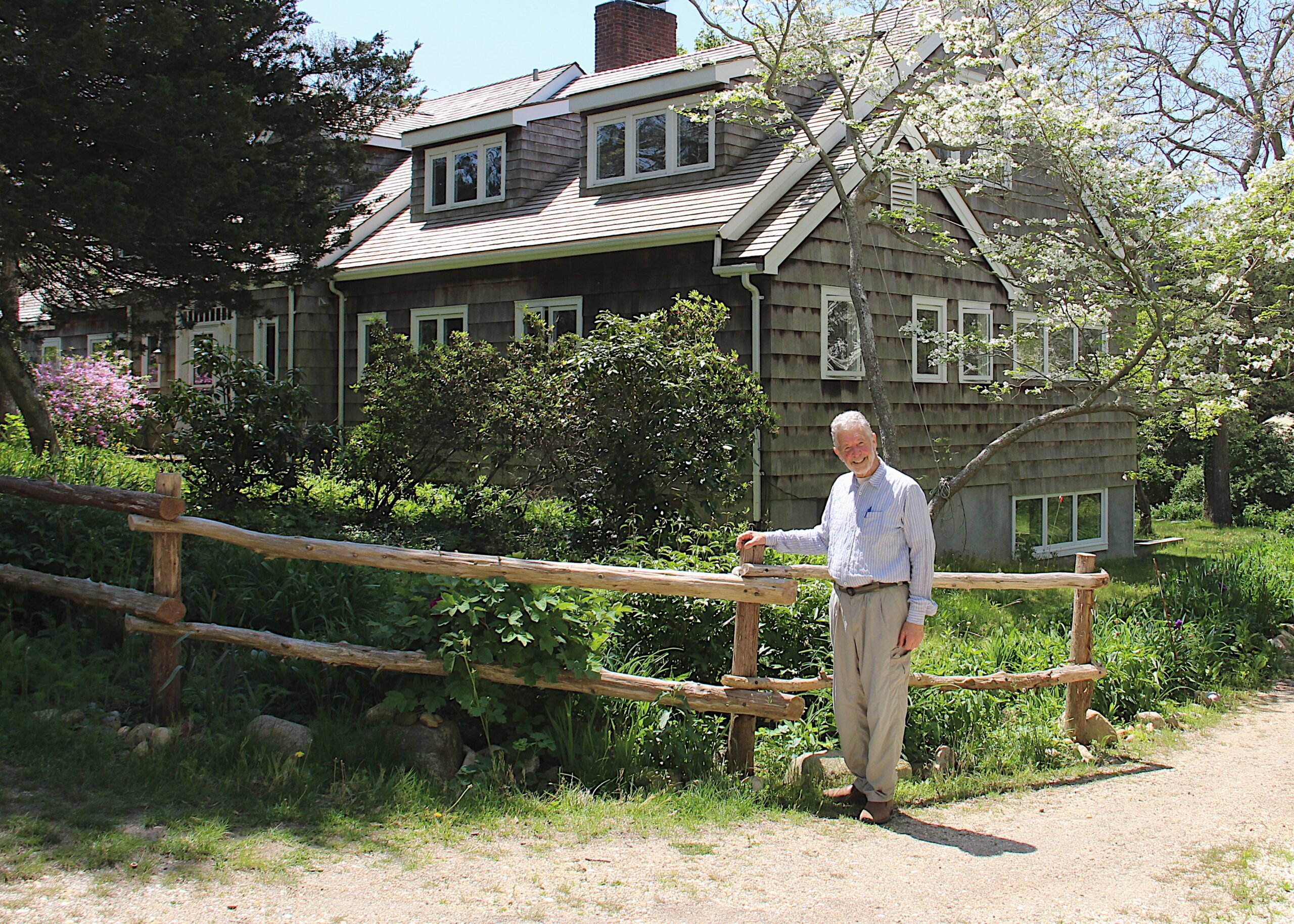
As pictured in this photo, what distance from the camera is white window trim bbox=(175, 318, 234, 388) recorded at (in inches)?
872

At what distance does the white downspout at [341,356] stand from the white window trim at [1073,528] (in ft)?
36.3

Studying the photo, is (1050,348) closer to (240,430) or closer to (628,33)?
(628,33)

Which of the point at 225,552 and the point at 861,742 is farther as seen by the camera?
the point at 225,552

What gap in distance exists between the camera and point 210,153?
10.7 metres

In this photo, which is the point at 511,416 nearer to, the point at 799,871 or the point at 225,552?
the point at 225,552

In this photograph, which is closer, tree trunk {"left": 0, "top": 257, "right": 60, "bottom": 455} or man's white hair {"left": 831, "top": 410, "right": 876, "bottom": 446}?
man's white hair {"left": 831, "top": 410, "right": 876, "bottom": 446}

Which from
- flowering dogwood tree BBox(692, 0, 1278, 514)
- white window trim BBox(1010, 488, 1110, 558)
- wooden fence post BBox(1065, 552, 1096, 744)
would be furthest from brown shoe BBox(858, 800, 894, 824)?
white window trim BBox(1010, 488, 1110, 558)

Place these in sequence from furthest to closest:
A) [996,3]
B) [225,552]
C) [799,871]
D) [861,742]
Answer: [996,3], [225,552], [861,742], [799,871]

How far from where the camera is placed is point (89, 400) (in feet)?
63.1

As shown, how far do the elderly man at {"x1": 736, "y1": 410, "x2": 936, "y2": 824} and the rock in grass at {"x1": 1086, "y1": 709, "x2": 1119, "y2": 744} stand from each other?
2.38 m

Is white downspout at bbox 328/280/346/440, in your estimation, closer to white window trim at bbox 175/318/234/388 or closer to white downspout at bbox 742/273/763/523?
white window trim at bbox 175/318/234/388

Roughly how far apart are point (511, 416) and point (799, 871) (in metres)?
7.25

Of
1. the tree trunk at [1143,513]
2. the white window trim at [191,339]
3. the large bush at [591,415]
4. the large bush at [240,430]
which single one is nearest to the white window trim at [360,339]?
the white window trim at [191,339]

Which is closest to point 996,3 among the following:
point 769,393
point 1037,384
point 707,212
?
point 707,212
